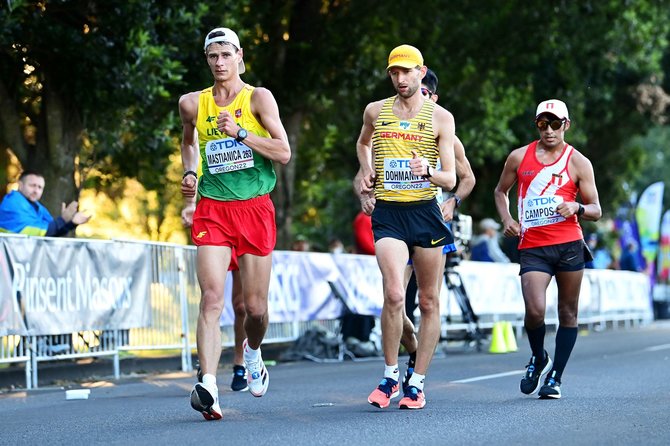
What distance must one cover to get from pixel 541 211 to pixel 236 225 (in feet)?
7.74

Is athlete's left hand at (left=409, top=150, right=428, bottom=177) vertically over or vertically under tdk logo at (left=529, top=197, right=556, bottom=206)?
over

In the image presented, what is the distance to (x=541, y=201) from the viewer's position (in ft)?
32.7

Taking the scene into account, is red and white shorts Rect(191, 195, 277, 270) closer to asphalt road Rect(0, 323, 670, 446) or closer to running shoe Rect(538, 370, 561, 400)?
asphalt road Rect(0, 323, 670, 446)

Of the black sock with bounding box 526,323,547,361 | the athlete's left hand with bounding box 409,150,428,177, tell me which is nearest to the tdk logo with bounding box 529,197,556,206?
the black sock with bounding box 526,323,547,361

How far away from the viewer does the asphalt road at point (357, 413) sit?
7469 millimetres

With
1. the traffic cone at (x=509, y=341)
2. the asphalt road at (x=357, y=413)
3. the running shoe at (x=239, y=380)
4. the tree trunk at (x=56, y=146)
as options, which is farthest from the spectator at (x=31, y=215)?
the traffic cone at (x=509, y=341)

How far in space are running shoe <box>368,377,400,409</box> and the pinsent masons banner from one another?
493 cm

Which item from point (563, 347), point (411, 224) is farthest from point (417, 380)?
point (563, 347)

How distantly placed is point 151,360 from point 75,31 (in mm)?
4028

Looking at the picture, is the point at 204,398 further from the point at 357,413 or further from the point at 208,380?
the point at 357,413

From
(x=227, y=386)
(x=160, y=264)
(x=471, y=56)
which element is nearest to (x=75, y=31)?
(x=160, y=264)

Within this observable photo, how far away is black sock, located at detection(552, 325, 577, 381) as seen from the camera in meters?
9.98

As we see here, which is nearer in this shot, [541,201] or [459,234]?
[541,201]

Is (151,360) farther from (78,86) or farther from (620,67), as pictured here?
(620,67)
